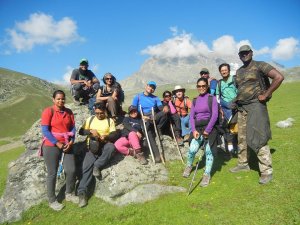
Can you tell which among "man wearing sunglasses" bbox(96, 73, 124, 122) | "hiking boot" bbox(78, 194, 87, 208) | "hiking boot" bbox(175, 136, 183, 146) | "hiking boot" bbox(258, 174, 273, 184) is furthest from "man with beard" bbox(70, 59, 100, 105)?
"hiking boot" bbox(258, 174, 273, 184)

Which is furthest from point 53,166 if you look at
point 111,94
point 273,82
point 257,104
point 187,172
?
point 273,82

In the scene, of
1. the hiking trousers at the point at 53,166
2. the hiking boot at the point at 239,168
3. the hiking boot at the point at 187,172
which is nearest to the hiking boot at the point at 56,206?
the hiking trousers at the point at 53,166

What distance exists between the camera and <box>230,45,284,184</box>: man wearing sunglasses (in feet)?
38.9

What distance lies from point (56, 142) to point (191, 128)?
6.08 m

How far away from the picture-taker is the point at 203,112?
13.0 meters

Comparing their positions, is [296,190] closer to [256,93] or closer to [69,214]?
[256,93]

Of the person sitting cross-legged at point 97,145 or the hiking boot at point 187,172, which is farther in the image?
the hiking boot at point 187,172

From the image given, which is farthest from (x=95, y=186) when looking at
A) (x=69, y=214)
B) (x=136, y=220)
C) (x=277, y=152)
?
(x=277, y=152)

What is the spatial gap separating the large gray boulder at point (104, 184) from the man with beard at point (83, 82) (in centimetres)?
504

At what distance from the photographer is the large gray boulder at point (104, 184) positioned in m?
12.8

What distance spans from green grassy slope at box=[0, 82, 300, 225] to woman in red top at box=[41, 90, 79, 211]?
1.01m

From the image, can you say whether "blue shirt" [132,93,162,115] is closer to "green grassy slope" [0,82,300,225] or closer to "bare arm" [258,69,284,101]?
"green grassy slope" [0,82,300,225]

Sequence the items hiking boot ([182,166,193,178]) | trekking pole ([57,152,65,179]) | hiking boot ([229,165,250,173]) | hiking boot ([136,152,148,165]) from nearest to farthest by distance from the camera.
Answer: trekking pole ([57,152,65,179]), hiking boot ([229,165,250,173]), hiking boot ([182,166,193,178]), hiking boot ([136,152,148,165])

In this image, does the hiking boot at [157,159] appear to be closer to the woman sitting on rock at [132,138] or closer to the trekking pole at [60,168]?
the woman sitting on rock at [132,138]
